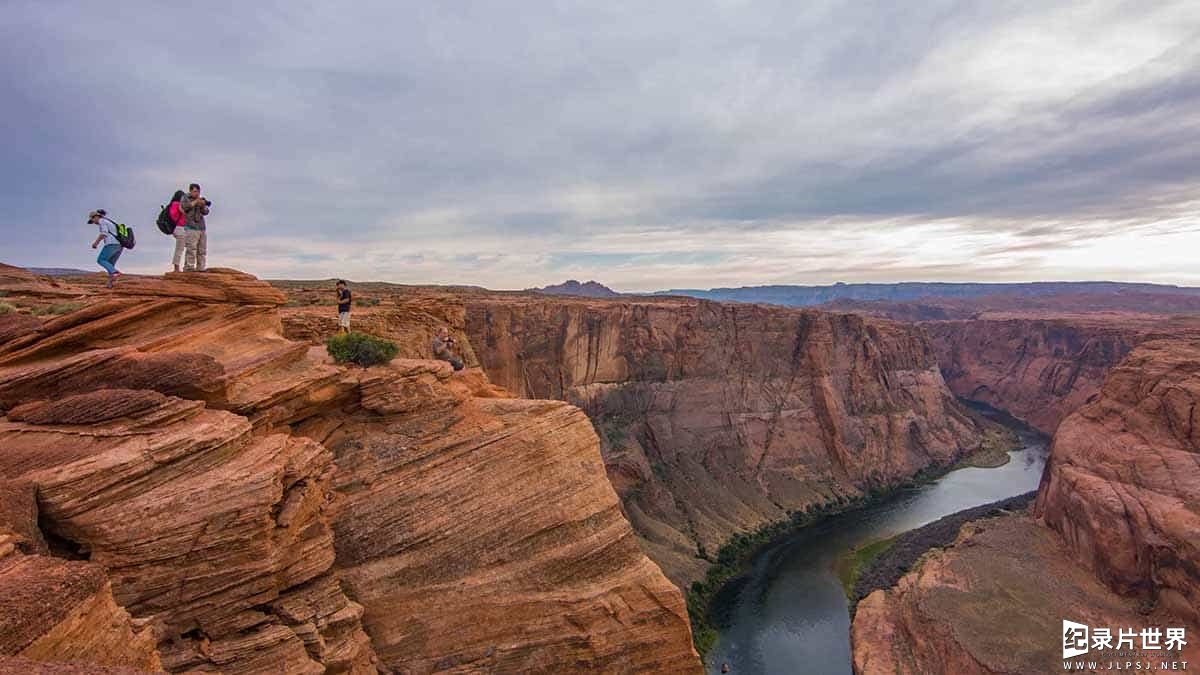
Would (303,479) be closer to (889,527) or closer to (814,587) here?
(814,587)

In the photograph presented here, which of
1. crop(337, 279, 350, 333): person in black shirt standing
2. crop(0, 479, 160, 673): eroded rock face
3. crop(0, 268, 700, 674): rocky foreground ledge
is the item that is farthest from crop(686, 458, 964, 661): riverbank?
crop(0, 479, 160, 673): eroded rock face

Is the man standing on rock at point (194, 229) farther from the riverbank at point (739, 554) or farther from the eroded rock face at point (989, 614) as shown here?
the eroded rock face at point (989, 614)

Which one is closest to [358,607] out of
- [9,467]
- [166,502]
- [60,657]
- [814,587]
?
[166,502]

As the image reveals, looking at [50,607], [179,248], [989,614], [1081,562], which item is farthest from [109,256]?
[1081,562]

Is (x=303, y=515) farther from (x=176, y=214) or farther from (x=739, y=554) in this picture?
(x=739, y=554)

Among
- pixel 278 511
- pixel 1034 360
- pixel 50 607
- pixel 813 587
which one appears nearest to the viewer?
pixel 50 607
